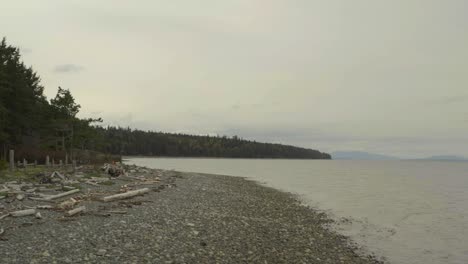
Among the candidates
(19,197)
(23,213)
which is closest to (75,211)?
(23,213)

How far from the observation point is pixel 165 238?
47.3 ft

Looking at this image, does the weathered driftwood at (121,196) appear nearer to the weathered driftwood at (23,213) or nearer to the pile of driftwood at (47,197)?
the pile of driftwood at (47,197)

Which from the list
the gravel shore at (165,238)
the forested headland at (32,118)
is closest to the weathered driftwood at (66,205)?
the gravel shore at (165,238)

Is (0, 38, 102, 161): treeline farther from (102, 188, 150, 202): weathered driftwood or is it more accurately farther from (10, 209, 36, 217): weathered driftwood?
(10, 209, 36, 217): weathered driftwood

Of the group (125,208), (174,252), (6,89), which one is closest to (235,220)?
(125,208)

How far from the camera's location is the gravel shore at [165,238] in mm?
11836

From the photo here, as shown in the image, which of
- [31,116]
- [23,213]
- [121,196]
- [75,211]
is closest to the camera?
[23,213]

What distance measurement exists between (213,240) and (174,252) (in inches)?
101

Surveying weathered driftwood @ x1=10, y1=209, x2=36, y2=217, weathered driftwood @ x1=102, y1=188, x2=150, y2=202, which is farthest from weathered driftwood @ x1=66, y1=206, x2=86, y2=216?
Result: weathered driftwood @ x1=102, y1=188, x2=150, y2=202

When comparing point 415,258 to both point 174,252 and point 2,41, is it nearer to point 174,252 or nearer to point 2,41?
point 174,252

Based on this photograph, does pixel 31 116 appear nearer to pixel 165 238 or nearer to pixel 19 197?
pixel 19 197

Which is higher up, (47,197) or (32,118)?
(32,118)

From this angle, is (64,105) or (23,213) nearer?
(23,213)

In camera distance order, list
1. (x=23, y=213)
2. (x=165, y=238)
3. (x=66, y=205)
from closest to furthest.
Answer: (x=165, y=238), (x=23, y=213), (x=66, y=205)
